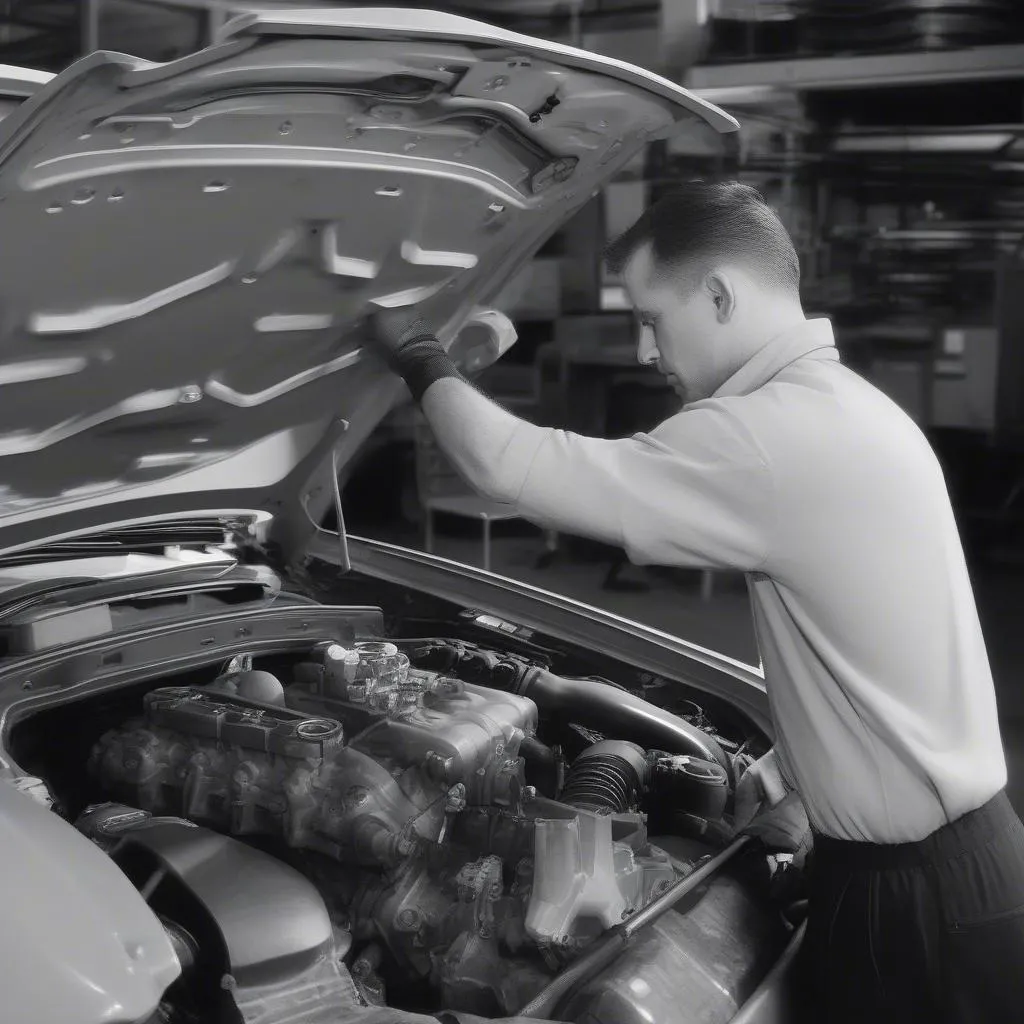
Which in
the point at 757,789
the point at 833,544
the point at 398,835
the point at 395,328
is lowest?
the point at 757,789

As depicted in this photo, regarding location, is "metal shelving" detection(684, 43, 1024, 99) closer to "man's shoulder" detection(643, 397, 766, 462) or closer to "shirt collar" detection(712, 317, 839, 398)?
"shirt collar" detection(712, 317, 839, 398)

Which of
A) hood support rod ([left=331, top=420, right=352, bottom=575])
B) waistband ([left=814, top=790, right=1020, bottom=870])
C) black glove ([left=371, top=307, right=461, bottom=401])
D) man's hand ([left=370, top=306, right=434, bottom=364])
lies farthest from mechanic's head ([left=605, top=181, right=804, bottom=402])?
hood support rod ([left=331, top=420, right=352, bottom=575])

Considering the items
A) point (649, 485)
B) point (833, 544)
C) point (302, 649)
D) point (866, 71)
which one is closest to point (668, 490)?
point (649, 485)

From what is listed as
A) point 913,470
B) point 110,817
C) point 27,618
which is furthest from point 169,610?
point 913,470

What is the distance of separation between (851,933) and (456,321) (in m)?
1.17

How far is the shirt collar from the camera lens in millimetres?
1416

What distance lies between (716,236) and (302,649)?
1.09 meters

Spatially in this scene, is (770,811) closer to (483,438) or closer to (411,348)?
(483,438)

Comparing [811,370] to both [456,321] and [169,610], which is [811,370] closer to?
[456,321]

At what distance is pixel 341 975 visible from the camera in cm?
128

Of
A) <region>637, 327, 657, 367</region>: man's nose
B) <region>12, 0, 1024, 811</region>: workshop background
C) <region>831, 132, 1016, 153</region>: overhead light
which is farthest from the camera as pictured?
<region>831, 132, 1016, 153</region>: overhead light

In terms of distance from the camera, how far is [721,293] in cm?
142

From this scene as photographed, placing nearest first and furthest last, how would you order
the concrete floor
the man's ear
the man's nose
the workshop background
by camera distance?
the man's ear → the man's nose → the concrete floor → the workshop background

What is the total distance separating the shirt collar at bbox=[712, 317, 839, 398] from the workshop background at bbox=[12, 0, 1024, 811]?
409 cm
